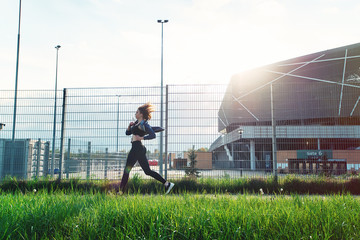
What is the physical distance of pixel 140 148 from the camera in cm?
768

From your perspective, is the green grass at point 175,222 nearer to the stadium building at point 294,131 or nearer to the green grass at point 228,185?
the green grass at point 228,185

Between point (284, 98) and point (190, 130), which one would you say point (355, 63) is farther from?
point (190, 130)

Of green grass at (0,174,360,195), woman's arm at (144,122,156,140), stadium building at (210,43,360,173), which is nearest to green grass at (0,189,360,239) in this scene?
woman's arm at (144,122,156,140)

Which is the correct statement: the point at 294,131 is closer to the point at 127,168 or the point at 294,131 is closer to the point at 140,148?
the point at 140,148

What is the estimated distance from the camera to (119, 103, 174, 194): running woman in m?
7.60

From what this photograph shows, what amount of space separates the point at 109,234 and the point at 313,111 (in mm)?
10380

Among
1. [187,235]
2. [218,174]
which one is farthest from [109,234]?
[218,174]

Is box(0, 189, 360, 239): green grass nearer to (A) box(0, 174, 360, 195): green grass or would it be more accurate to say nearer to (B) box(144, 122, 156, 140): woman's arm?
(B) box(144, 122, 156, 140): woman's arm

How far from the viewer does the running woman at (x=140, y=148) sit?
7596mm

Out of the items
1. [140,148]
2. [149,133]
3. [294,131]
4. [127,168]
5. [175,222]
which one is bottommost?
[175,222]

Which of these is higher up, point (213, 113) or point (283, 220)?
point (213, 113)

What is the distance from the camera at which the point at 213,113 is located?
32.6 feet

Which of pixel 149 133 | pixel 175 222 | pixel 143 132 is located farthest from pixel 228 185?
pixel 175 222

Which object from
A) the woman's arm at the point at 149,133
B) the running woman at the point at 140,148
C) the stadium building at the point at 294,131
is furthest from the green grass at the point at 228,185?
the woman's arm at the point at 149,133
